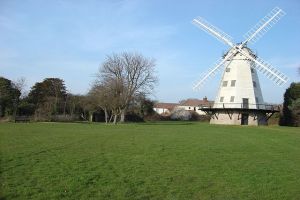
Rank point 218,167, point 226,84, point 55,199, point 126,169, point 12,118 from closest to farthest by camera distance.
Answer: point 55,199 → point 126,169 → point 218,167 → point 12,118 → point 226,84

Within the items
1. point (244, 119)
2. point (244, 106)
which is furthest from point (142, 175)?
point (244, 119)

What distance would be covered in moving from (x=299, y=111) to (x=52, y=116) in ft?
93.6

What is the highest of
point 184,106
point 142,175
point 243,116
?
point 184,106

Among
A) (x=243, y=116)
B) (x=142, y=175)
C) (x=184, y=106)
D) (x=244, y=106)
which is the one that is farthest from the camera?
(x=184, y=106)

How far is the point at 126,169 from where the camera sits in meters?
10.8

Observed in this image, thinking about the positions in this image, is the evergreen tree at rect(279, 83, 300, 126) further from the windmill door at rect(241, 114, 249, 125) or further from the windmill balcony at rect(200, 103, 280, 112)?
the windmill door at rect(241, 114, 249, 125)

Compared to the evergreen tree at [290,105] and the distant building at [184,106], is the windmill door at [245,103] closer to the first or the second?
the evergreen tree at [290,105]

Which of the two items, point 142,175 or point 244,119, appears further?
point 244,119

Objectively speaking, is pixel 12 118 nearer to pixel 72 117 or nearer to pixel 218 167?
pixel 72 117

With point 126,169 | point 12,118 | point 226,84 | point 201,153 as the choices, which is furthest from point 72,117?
point 126,169

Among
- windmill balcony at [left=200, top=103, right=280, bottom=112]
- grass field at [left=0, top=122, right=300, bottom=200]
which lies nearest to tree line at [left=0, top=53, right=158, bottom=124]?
windmill balcony at [left=200, top=103, right=280, bottom=112]

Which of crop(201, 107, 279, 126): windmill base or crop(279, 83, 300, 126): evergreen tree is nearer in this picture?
crop(201, 107, 279, 126): windmill base

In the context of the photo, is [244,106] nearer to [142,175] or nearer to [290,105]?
[290,105]

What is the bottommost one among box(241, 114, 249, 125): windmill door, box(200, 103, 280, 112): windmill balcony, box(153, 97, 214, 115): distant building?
box(241, 114, 249, 125): windmill door
